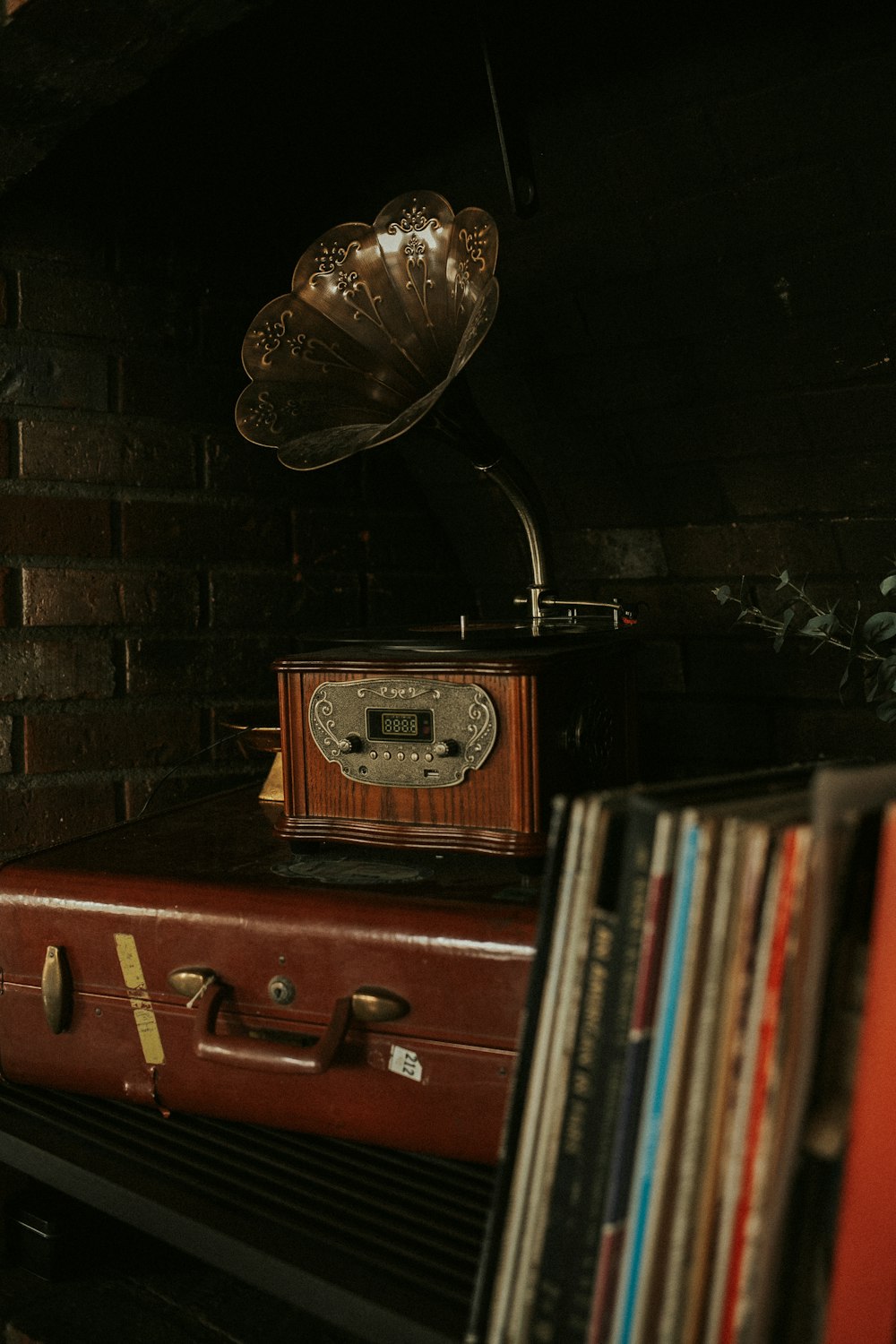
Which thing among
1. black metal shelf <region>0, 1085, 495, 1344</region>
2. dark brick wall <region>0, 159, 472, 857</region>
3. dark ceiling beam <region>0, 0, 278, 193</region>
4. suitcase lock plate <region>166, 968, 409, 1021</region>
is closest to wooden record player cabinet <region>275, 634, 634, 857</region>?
suitcase lock plate <region>166, 968, 409, 1021</region>

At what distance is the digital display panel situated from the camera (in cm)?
116

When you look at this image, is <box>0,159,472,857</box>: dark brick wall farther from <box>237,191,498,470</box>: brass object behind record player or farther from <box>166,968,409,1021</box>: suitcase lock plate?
<box>166,968,409,1021</box>: suitcase lock plate

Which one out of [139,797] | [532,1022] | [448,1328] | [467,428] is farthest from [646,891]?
[139,797]

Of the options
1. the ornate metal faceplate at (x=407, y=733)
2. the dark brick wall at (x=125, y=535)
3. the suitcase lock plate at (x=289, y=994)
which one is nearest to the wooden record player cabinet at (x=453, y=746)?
the ornate metal faceplate at (x=407, y=733)

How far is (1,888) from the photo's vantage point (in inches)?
47.1

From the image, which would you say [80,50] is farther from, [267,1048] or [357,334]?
[267,1048]

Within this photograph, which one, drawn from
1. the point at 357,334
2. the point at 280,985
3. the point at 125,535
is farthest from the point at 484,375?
the point at 280,985

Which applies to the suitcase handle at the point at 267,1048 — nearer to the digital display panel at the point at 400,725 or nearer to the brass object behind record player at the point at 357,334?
the digital display panel at the point at 400,725

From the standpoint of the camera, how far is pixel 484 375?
1682mm

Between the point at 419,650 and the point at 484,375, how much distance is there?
64cm

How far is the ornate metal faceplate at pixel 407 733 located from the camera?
1.14 meters

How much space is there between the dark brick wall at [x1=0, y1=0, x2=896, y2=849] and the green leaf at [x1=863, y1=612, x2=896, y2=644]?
0.59 ft

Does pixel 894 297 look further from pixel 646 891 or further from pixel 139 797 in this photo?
pixel 139 797

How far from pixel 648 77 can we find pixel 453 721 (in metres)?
0.74
